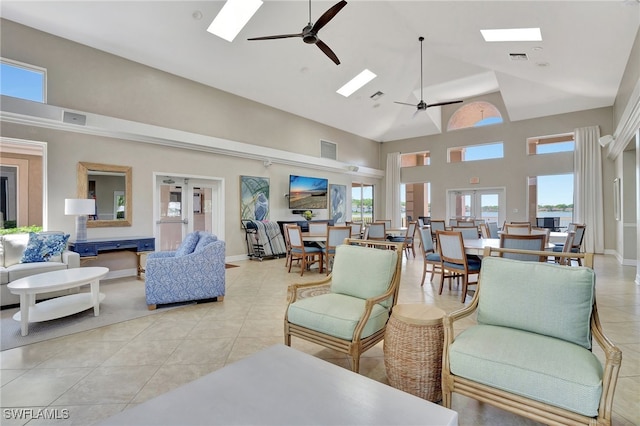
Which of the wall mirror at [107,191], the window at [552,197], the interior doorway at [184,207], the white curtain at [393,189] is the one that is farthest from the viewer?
the white curtain at [393,189]

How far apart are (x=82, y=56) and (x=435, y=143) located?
33.4 feet

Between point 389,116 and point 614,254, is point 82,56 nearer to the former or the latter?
point 389,116

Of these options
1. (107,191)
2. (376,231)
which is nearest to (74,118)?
(107,191)

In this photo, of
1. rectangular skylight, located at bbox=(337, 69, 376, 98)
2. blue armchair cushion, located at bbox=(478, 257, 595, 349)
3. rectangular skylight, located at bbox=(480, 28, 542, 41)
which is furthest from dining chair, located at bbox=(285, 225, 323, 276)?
rectangular skylight, located at bbox=(480, 28, 542, 41)

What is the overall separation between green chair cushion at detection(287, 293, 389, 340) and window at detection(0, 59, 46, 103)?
5.35 meters

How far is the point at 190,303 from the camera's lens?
412cm

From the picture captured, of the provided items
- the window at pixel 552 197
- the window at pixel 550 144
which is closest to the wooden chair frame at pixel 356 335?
the window at pixel 552 197

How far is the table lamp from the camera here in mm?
4617

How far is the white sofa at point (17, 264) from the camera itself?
390cm

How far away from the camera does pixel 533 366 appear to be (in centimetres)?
147

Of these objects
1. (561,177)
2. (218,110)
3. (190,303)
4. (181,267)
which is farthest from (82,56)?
(561,177)

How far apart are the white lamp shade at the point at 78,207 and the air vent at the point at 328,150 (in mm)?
6398

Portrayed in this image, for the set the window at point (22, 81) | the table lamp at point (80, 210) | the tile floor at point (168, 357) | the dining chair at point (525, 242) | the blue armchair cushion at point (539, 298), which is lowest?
the tile floor at point (168, 357)

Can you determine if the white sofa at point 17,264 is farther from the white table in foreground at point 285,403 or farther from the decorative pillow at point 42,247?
the white table in foreground at point 285,403
